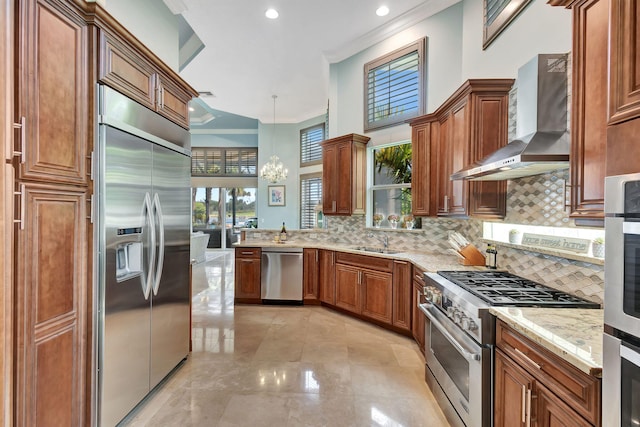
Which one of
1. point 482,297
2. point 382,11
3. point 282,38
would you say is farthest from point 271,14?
point 482,297

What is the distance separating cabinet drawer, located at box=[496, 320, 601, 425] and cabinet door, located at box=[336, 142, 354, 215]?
3.16 meters

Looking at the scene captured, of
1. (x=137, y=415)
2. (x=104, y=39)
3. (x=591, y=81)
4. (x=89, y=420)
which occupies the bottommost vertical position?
(x=137, y=415)

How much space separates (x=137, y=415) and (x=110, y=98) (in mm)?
2131

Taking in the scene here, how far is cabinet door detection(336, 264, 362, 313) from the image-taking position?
13.5ft

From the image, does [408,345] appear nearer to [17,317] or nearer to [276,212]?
[17,317]

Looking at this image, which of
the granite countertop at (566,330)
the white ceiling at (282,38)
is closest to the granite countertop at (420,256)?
the granite countertop at (566,330)

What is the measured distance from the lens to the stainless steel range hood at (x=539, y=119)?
1.90 m

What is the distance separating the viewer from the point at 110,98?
1909mm

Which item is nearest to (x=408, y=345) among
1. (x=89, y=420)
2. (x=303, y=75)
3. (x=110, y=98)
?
(x=89, y=420)

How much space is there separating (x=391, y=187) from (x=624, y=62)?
351 cm

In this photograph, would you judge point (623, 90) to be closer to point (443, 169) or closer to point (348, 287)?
point (443, 169)

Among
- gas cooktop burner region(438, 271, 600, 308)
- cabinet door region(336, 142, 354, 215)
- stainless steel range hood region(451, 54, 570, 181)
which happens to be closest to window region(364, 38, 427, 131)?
cabinet door region(336, 142, 354, 215)

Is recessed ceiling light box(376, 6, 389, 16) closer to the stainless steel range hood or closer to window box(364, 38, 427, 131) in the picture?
window box(364, 38, 427, 131)

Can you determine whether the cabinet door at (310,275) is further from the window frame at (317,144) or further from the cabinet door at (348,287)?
the window frame at (317,144)
